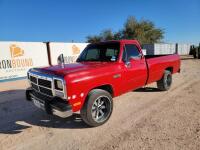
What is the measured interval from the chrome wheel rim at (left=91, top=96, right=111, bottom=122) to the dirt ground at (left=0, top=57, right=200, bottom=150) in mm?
208

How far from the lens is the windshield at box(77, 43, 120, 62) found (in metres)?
4.96

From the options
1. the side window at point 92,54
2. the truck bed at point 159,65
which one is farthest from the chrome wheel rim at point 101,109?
the truck bed at point 159,65

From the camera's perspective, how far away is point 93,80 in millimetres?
3957

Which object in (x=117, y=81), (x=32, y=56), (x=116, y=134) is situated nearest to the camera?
(x=116, y=134)

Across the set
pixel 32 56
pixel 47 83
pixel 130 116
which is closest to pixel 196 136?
pixel 130 116

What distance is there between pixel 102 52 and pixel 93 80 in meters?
1.56

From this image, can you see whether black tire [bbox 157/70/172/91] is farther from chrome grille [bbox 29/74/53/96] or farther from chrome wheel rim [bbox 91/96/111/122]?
chrome grille [bbox 29/74/53/96]

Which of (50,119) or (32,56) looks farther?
(32,56)

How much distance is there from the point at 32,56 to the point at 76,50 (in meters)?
4.52

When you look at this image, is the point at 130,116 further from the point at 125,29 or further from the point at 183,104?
the point at 125,29

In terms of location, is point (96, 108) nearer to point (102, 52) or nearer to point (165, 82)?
point (102, 52)

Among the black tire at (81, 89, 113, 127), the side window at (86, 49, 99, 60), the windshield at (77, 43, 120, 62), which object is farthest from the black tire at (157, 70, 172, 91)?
the black tire at (81, 89, 113, 127)

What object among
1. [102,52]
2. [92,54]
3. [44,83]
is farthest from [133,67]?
[44,83]

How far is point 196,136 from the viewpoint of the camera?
3.50m
